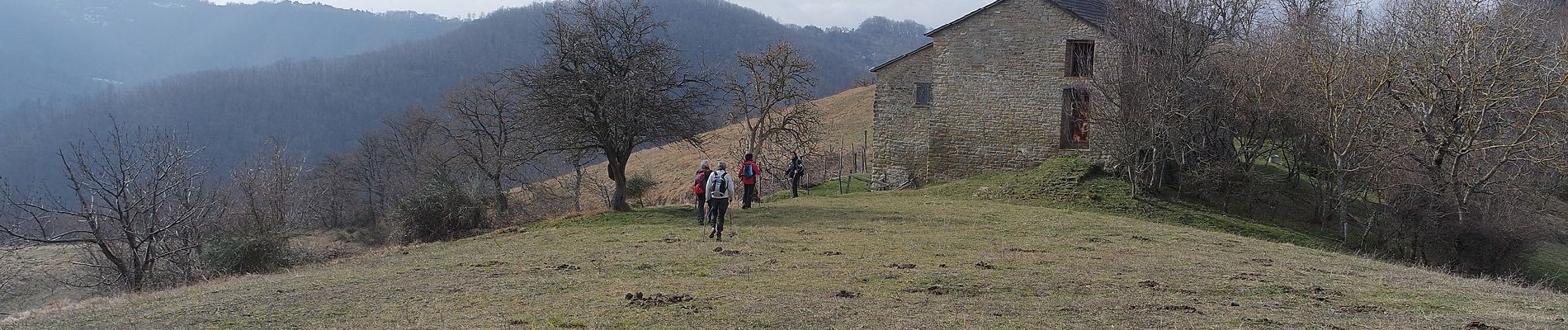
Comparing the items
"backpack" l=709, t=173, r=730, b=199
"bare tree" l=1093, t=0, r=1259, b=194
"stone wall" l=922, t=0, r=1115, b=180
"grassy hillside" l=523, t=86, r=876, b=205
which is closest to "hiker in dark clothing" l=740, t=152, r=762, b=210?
"backpack" l=709, t=173, r=730, b=199

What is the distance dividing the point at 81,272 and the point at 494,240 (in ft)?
58.1

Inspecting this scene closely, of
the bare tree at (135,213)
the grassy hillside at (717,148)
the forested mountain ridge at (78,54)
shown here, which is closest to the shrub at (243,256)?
the bare tree at (135,213)

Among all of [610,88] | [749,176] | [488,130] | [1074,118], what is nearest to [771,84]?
[610,88]

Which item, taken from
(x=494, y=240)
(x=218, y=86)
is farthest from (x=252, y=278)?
(x=218, y=86)

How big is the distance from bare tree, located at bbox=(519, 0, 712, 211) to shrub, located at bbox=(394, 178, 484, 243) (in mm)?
2812

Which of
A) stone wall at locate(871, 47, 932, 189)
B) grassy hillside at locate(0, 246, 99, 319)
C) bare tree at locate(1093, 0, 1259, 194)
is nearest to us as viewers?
grassy hillside at locate(0, 246, 99, 319)

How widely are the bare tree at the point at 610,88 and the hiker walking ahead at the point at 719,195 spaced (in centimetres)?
738

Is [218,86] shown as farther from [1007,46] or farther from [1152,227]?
[1152,227]

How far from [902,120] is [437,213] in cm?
1659

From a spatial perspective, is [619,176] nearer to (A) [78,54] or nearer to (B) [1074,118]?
(B) [1074,118]

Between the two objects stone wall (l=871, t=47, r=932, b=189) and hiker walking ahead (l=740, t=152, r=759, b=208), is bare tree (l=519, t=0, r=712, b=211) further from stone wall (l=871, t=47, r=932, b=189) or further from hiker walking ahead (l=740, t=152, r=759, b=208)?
stone wall (l=871, t=47, r=932, b=189)

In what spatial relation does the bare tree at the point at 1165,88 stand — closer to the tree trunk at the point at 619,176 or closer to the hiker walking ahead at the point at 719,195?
the tree trunk at the point at 619,176

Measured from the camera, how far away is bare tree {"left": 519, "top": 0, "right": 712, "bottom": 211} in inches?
920

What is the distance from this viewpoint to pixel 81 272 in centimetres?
2780
